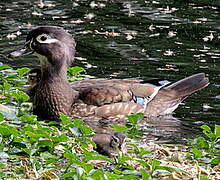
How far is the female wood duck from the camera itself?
9.19 metres

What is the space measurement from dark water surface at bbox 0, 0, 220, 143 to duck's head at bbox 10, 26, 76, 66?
4.52ft

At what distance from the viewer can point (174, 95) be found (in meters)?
9.96

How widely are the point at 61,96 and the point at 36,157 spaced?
11.2 feet

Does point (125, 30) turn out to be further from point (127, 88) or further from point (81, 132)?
point (81, 132)

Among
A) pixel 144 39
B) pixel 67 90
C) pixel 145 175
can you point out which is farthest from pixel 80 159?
pixel 144 39

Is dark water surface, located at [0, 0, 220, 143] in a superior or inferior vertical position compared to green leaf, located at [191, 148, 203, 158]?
inferior

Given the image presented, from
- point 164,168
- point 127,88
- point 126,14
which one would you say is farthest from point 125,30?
point 164,168

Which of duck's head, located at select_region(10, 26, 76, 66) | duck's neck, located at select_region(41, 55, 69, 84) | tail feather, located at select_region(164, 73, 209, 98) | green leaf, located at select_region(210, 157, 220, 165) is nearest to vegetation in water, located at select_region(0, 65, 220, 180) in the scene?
green leaf, located at select_region(210, 157, 220, 165)

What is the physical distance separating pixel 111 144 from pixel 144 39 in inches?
267

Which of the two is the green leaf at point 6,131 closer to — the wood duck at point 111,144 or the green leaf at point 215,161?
the wood duck at point 111,144

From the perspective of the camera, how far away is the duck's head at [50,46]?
366 inches

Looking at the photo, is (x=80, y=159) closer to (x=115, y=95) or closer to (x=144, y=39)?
(x=115, y=95)

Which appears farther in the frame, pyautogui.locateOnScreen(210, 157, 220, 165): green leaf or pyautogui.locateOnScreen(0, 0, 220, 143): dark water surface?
pyautogui.locateOnScreen(0, 0, 220, 143): dark water surface

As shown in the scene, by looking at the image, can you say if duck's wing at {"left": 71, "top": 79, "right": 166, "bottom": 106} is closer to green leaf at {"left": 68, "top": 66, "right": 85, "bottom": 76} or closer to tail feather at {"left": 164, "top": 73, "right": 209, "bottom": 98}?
green leaf at {"left": 68, "top": 66, "right": 85, "bottom": 76}
